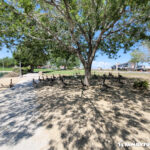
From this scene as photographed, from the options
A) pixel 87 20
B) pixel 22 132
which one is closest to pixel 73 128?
pixel 22 132

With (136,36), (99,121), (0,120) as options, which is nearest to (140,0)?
(136,36)

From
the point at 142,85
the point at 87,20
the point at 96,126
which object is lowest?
the point at 96,126

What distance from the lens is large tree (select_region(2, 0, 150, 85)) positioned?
4418 mm

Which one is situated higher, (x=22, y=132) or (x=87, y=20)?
(x=87, y=20)

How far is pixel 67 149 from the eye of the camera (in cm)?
192

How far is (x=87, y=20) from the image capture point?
5.41 meters

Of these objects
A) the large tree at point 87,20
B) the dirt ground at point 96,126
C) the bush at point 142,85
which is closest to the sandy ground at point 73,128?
the dirt ground at point 96,126

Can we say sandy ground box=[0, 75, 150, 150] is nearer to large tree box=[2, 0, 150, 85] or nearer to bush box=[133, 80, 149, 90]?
bush box=[133, 80, 149, 90]

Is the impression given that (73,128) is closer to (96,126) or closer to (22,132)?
(96,126)

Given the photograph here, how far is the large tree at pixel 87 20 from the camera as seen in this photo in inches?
174

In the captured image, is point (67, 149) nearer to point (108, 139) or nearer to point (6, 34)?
point (108, 139)

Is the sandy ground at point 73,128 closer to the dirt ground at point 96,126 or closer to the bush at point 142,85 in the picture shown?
the dirt ground at point 96,126

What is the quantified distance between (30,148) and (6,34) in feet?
21.1

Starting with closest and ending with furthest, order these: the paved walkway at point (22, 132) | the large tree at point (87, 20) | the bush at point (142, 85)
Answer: the paved walkway at point (22, 132) < the large tree at point (87, 20) < the bush at point (142, 85)
